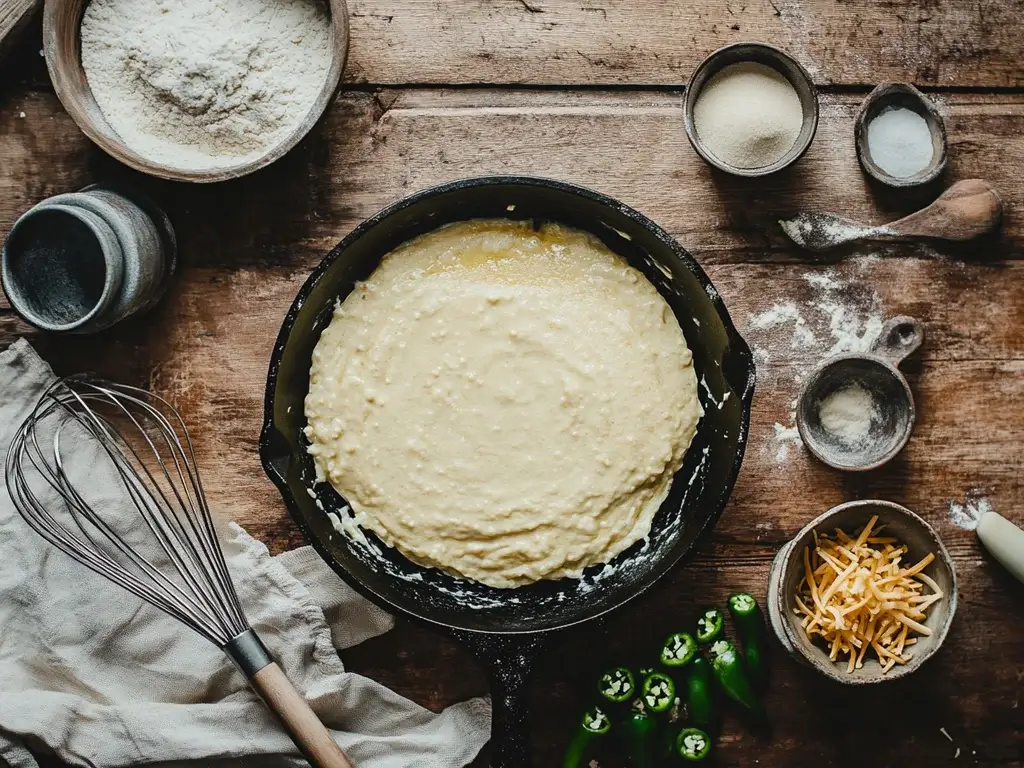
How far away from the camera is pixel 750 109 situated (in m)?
1.88

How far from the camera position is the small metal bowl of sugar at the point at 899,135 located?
1.94 m

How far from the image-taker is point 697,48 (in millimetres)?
1979

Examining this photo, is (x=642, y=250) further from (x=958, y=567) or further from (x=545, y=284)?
(x=958, y=567)

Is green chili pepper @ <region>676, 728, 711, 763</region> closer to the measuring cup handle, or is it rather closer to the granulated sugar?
the measuring cup handle

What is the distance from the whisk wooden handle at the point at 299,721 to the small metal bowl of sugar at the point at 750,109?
1.40 m

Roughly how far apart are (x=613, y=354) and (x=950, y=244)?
88cm

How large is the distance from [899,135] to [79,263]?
1.81 meters

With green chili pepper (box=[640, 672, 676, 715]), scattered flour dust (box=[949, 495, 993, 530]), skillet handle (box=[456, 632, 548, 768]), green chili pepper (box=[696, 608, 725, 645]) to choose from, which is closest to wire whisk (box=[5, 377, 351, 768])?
skillet handle (box=[456, 632, 548, 768])

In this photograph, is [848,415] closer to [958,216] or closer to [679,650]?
[958,216]

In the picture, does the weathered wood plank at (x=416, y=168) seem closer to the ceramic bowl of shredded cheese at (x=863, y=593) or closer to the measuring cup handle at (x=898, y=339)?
the measuring cup handle at (x=898, y=339)

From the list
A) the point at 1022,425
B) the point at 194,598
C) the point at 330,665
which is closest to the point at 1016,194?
the point at 1022,425

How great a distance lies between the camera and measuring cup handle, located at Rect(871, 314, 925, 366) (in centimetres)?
196

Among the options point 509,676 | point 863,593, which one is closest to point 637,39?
point 863,593

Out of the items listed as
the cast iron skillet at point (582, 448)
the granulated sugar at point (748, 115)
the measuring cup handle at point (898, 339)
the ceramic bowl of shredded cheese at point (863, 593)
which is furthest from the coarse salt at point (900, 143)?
the ceramic bowl of shredded cheese at point (863, 593)
